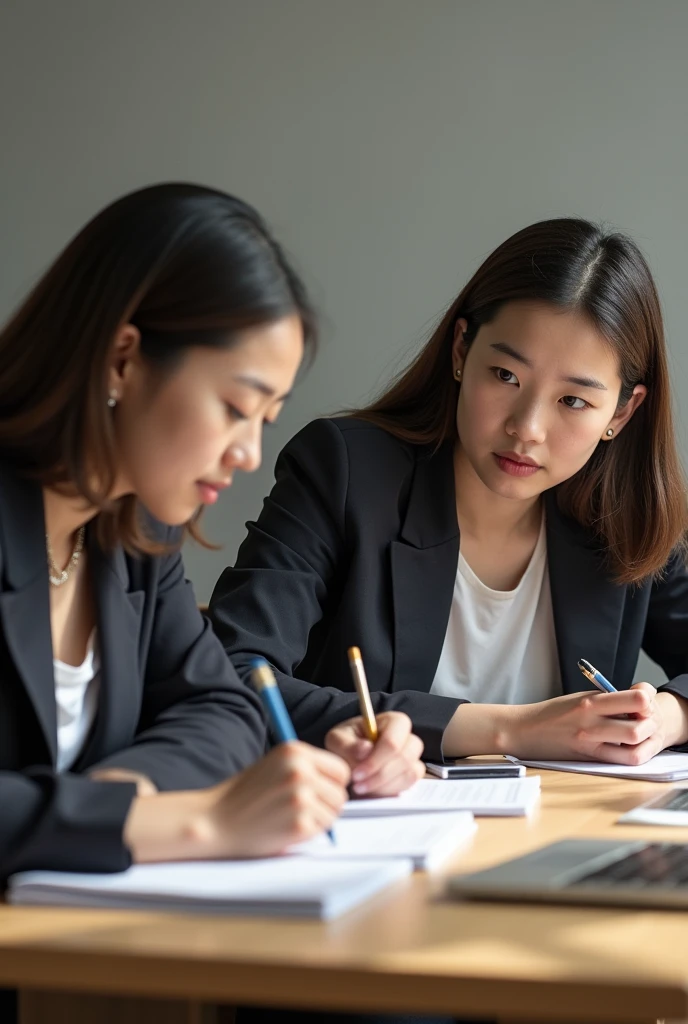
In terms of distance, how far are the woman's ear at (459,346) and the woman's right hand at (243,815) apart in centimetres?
114

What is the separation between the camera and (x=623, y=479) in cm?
221

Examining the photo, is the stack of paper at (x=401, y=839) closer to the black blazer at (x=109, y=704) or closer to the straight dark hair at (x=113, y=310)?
the black blazer at (x=109, y=704)

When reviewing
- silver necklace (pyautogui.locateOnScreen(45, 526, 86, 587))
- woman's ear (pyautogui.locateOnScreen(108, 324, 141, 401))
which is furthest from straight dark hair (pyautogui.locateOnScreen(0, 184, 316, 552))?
silver necklace (pyautogui.locateOnScreen(45, 526, 86, 587))

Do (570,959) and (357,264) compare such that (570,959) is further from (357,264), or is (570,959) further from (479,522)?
(357,264)

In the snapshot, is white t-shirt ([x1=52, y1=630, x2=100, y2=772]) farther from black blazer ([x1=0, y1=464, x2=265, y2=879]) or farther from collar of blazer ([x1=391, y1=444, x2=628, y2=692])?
collar of blazer ([x1=391, y1=444, x2=628, y2=692])

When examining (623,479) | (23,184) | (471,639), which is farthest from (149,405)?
(23,184)

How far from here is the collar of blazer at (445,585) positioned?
204 cm

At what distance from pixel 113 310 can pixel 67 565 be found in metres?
0.32

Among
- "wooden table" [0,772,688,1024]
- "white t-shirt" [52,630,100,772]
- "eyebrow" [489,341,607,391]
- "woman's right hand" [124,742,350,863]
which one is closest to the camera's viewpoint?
"wooden table" [0,772,688,1024]

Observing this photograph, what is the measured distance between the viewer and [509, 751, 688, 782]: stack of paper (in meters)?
1.62

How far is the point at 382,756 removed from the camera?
140 cm

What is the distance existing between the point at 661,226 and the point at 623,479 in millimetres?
1154

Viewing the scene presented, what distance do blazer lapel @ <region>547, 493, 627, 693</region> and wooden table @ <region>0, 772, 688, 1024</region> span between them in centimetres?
121

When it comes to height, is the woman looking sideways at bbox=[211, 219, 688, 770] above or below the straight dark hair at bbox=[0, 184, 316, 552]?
below
